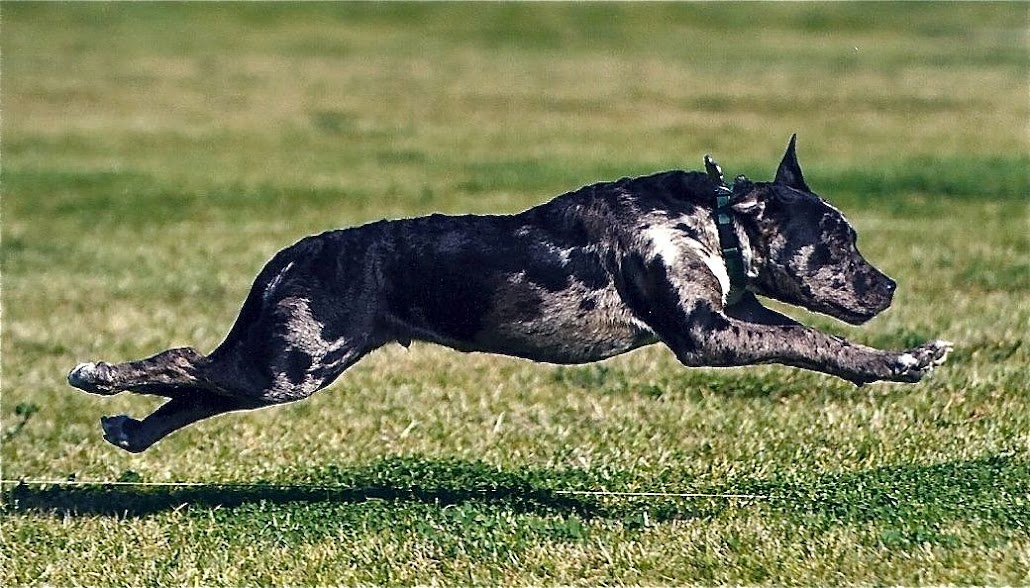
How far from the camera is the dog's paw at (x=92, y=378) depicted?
6.57m

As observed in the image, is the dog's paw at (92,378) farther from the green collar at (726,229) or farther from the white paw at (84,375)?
the green collar at (726,229)

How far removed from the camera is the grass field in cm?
631

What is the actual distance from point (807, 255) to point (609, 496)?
4.39 feet

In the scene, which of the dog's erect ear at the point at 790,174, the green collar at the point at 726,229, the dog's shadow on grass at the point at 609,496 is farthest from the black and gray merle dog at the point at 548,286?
the dog's shadow on grass at the point at 609,496

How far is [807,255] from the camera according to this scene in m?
6.59

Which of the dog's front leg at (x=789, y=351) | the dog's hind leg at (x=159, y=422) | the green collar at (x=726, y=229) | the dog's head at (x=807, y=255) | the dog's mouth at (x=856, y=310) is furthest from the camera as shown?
the dog's hind leg at (x=159, y=422)

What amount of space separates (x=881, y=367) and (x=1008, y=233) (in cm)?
920

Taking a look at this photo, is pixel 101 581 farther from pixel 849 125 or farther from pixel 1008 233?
pixel 849 125

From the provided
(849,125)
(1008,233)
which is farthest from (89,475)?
(849,125)

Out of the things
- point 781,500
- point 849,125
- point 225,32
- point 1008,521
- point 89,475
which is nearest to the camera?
point 1008,521

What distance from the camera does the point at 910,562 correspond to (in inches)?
232

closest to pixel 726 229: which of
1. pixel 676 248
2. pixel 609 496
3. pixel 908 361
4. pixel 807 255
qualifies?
pixel 676 248

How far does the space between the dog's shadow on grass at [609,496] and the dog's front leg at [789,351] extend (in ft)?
1.98

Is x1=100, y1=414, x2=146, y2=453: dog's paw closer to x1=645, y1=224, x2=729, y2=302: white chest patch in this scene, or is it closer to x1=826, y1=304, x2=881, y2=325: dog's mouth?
x1=645, y1=224, x2=729, y2=302: white chest patch
